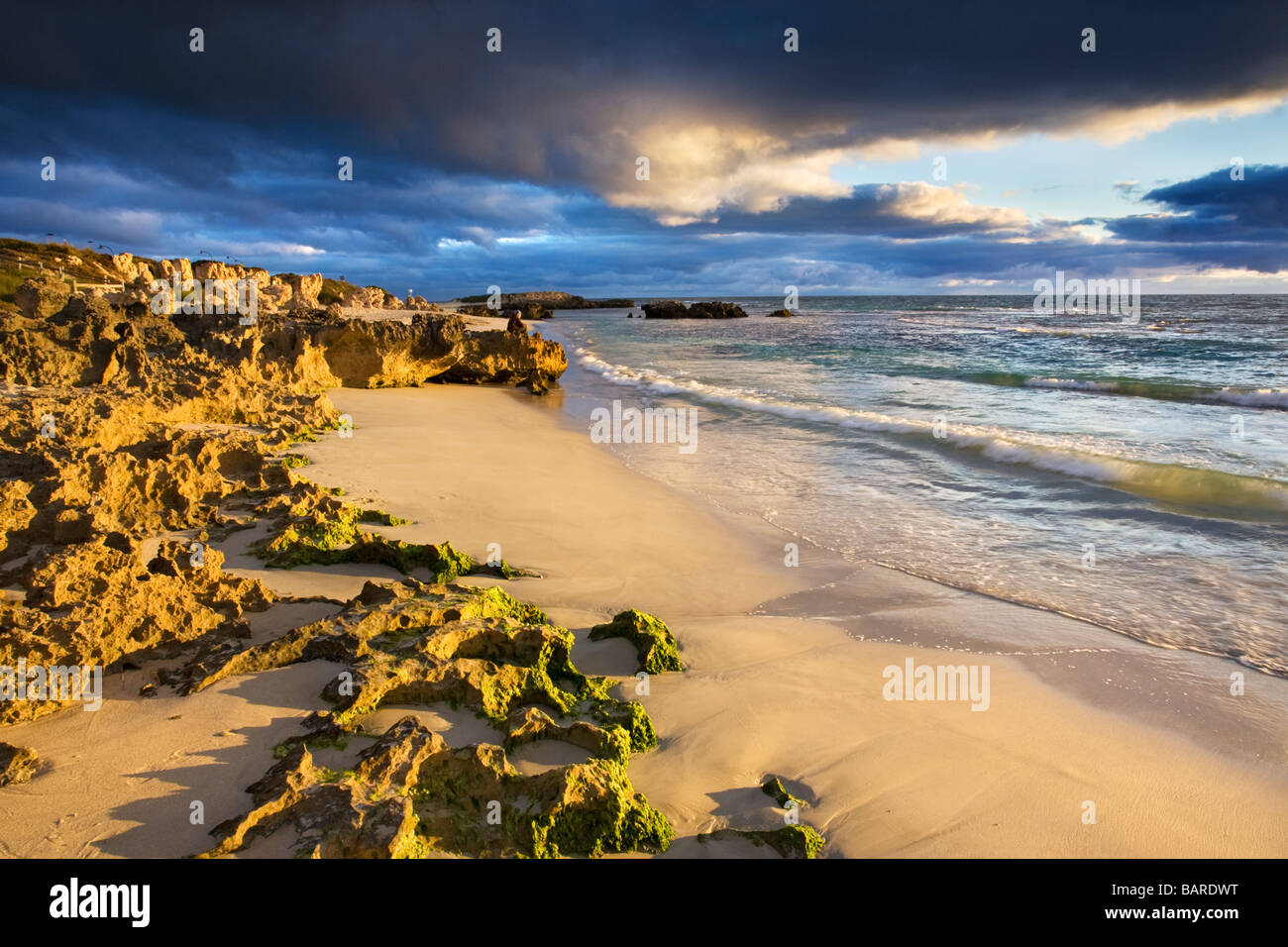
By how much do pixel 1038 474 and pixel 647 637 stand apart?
24.9ft

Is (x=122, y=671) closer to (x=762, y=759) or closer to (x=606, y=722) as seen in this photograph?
(x=606, y=722)

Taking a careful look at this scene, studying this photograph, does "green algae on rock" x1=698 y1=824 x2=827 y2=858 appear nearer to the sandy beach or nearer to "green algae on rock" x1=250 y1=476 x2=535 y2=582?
the sandy beach

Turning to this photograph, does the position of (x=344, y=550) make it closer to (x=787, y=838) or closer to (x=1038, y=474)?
(x=787, y=838)

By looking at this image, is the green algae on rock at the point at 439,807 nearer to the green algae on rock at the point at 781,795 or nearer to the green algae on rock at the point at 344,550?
the green algae on rock at the point at 781,795

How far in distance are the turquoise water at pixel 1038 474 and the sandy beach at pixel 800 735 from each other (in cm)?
82

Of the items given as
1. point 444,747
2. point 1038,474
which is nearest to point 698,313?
point 1038,474

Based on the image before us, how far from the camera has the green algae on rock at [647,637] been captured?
13.5 feet

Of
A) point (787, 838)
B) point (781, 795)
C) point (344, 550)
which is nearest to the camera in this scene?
point (787, 838)

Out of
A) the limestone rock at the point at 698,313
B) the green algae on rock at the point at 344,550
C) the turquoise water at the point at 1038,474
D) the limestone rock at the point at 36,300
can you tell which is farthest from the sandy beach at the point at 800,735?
the limestone rock at the point at 698,313

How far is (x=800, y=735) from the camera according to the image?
361cm

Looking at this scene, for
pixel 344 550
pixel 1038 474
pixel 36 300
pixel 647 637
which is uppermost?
pixel 36 300
